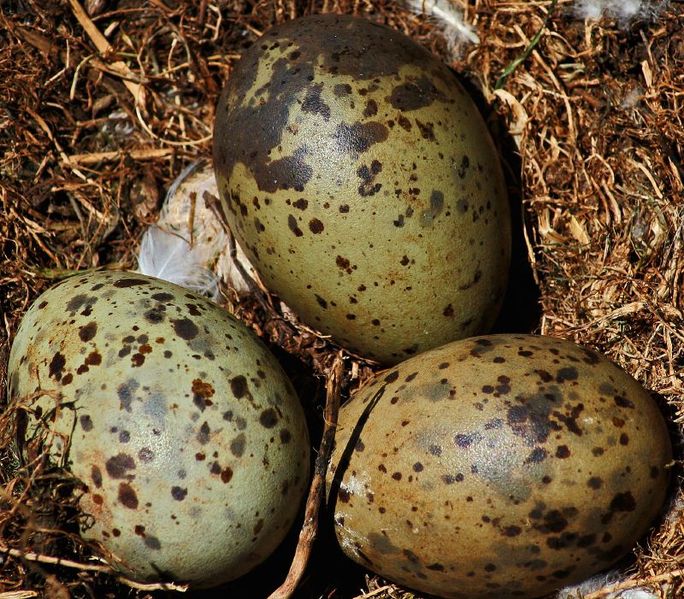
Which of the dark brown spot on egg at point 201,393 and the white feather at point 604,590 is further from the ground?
the dark brown spot on egg at point 201,393

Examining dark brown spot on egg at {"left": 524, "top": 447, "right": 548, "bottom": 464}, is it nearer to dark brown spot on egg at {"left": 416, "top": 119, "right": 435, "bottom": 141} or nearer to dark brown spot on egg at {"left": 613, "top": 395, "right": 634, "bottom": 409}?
dark brown spot on egg at {"left": 613, "top": 395, "right": 634, "bottom": 409}

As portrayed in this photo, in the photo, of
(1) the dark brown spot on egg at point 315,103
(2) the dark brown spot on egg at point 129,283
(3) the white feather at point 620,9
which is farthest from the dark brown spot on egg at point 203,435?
(3) the white feather at point 620,9

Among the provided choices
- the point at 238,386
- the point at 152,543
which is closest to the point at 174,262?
the point at 238,386

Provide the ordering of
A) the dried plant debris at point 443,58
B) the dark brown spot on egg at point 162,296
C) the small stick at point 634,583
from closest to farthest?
1. the dark brown spot on egg at point 162,296
2. the small stick at point 634,583
3. the dried plant debris at point 443,58

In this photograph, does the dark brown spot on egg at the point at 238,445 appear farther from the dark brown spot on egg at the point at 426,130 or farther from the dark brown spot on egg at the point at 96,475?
the dark brown spot on egg at the point at 426,130

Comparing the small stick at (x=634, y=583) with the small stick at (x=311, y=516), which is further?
the small stick at (x=634, y=583)

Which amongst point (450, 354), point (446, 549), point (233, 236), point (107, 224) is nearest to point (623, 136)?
point (450, 354)

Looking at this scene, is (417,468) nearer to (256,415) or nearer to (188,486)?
(256,415)
